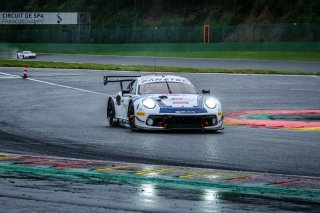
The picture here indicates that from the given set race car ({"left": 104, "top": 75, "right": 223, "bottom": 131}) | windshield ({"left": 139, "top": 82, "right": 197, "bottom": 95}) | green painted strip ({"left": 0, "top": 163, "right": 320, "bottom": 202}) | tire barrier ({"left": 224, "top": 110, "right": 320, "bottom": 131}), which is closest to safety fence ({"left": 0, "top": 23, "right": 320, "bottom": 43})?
tire barrier ({"left": 224, "top": 110, "right": 320, "bottom": 131})

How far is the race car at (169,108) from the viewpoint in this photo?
15.7 meters

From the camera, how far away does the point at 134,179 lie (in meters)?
9.20

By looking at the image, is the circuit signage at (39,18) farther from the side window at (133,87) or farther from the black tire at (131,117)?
the black tire at (131,117)

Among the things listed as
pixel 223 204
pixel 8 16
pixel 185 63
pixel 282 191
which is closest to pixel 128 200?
pixel 223 204

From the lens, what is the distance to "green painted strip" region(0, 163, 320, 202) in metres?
8.23

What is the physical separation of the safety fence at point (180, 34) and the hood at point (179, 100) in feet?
141

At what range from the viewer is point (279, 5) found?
226ft

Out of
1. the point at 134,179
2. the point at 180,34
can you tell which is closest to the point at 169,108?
the point at 134,179

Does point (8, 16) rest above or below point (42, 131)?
above

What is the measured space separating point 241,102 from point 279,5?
45.0 m

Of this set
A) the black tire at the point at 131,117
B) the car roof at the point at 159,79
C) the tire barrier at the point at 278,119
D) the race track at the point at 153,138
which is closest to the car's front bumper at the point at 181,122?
the race track at the point at 153,138

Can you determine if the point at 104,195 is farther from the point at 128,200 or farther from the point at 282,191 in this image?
the point at 282,191

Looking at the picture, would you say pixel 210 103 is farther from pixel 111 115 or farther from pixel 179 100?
pixel 111 115

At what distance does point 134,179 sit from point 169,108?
6687 mm
